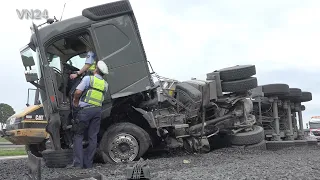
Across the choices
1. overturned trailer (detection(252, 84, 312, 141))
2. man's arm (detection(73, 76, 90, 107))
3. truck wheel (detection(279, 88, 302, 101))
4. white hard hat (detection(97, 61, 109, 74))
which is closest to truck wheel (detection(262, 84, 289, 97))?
overturned trailer (detection(252, 84, 312, 141))

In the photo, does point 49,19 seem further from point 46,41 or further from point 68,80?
point 68,80

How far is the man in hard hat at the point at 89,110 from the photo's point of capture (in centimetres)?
603

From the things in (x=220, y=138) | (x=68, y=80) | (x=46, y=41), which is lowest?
(x=220, y=138)

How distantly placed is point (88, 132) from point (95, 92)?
0.69 m

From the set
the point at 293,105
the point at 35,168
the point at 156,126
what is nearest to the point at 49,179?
the point at 35,168

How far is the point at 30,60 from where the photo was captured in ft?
21.9

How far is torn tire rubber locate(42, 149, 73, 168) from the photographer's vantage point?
6.12 m

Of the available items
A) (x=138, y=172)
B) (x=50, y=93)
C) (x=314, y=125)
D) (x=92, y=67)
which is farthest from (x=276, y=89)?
(x=314, y=125)

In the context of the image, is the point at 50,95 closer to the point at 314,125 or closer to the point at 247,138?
the point at 247,138

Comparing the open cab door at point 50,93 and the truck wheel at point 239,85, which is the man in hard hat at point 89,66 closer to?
the open cab door at point 50,93

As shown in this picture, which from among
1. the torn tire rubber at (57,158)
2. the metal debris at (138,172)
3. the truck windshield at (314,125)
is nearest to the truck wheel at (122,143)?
the torn tire rubber at (57,158)

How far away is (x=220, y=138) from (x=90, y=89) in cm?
337

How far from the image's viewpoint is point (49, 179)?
14.7ft

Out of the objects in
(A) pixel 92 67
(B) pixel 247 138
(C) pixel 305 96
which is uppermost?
(A) pixel 92 67
